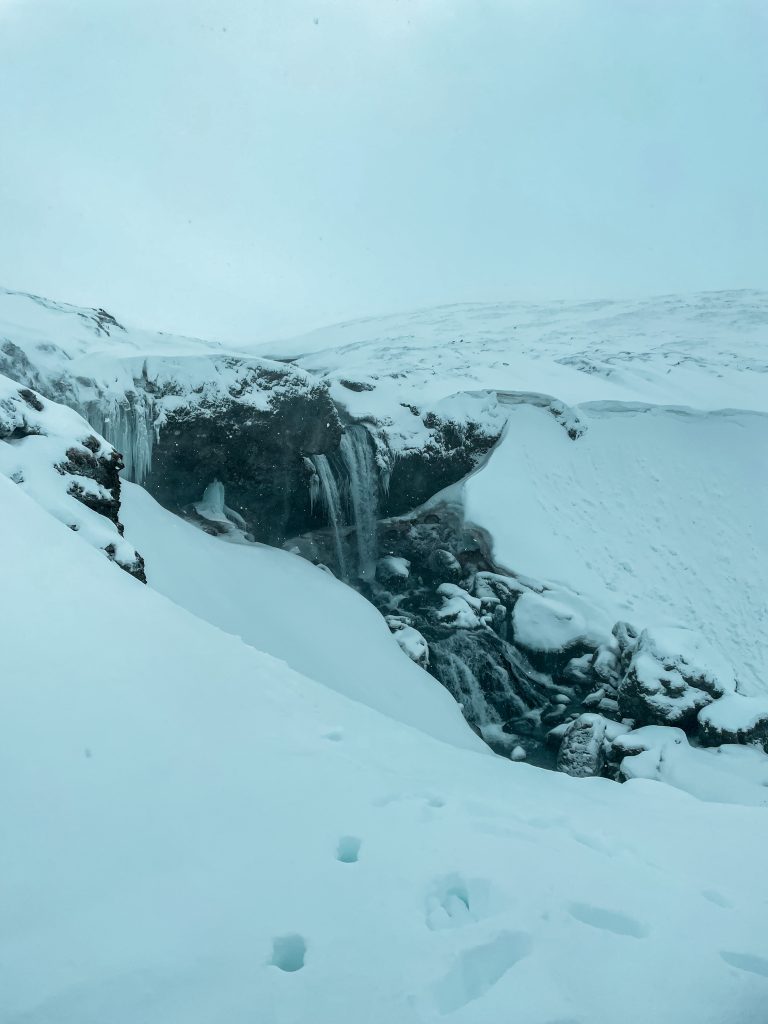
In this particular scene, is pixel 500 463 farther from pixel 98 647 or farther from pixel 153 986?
pixel 153 986

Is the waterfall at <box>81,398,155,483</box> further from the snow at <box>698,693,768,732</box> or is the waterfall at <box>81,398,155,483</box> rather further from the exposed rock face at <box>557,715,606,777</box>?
the snow at <box>698,693,768,732</box>

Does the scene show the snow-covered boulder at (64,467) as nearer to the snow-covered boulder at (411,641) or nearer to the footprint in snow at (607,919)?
the footprint in snow at (607,919)

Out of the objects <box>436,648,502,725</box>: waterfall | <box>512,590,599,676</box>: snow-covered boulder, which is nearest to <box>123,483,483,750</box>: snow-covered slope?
<box>436,648,502,725</box>: waterfall

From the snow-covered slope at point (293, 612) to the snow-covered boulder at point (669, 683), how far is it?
2.74 m

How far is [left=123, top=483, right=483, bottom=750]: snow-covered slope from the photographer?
9.50m

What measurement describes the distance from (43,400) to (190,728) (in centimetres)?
639

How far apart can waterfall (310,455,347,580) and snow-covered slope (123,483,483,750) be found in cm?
166

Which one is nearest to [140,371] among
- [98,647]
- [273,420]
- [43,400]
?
[273,420]

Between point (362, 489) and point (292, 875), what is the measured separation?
42.0 feet

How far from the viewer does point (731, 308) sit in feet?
96.3

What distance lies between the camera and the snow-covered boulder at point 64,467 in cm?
675

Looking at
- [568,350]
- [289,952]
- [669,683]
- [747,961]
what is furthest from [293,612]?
[568,350]

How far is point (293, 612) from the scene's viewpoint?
11.3 metres

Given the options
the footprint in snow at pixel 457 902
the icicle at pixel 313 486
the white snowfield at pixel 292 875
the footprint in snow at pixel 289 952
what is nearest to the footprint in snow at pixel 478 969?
the white snowfield at pixel 292 875
